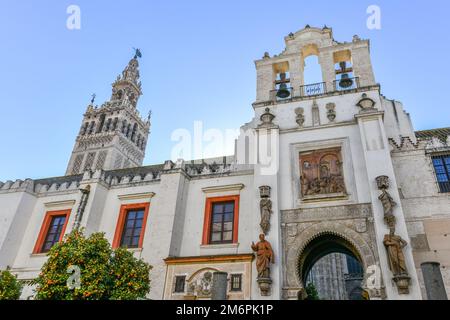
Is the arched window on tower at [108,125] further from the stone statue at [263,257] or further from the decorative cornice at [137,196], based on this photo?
the stone statue at [263,257]

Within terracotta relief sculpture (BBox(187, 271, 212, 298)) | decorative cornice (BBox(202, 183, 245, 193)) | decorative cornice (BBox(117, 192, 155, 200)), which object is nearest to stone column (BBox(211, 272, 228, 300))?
terracotta relief sculpture (BBox(187, 271, 212, 298))

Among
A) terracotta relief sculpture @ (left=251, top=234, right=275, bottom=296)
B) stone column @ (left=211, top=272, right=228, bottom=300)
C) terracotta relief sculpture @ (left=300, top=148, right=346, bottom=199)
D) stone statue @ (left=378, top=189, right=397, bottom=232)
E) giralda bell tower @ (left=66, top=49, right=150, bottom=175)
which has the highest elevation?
giralda bell tower @ (left=66, top=49, right=150, bottom=175)

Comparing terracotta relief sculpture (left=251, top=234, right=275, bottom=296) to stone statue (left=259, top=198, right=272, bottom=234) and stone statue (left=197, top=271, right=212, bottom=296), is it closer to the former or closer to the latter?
stone statue (left=259, top=198, right=272, bottom=234)

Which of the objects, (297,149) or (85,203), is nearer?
(297,149)

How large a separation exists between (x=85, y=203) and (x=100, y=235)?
17.7 feet

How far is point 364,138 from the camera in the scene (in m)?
15.0

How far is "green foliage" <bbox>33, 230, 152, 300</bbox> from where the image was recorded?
12835 millimetres

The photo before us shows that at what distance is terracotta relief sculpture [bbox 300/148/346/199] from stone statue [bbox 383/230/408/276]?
2.76m

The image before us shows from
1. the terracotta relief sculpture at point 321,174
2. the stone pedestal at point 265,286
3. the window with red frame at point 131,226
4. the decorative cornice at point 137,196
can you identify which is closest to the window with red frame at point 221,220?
the stone pedestal at point 265,286

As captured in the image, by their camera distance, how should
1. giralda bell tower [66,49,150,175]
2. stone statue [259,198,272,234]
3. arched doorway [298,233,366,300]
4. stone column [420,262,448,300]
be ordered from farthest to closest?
1. giralda bell tower [66,49,150,175]
2. arched doorway [298,233,366,300]
3. stone statue [259,198,272,234]
4. stone column [420,262,448,300]

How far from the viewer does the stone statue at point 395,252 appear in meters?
11.7

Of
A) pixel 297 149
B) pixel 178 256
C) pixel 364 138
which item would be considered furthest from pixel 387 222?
pixel 178 256
